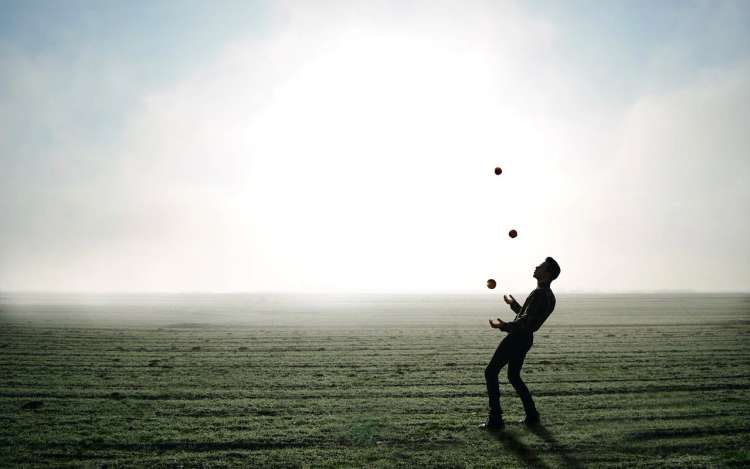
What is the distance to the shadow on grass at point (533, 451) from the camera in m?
5.20

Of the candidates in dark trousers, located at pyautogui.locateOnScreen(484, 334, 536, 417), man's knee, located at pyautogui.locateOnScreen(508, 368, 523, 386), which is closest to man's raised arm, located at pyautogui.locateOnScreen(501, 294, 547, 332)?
dark trousers, located at pyautogui.locateOnScreen(484, 334, 536, 417)

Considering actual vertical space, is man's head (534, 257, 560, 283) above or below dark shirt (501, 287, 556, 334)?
above

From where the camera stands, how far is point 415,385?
943 centimetres

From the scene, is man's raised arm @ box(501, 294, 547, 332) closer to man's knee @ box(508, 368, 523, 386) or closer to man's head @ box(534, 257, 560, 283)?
man's head @ box(534, 257, 560, 283)

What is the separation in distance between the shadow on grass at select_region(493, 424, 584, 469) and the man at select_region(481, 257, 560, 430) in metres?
0.28

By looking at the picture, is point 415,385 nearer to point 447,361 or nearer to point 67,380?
point 447,361

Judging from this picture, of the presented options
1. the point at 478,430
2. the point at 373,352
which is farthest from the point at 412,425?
the point at 373,352

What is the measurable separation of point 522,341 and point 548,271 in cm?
116

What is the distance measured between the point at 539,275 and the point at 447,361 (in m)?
6.47

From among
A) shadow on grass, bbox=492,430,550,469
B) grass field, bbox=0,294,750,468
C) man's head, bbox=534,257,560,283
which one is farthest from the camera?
man's head, bbox=534,257,560,283

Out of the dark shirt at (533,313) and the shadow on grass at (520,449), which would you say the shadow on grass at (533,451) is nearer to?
the shadow on grass at (520,449)

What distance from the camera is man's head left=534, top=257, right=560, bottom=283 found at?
6.70m

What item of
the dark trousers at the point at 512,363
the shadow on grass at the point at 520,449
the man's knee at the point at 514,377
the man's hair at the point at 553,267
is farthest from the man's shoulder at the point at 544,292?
the shadow on grass at the point at 520,449

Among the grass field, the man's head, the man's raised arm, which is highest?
the man's head
